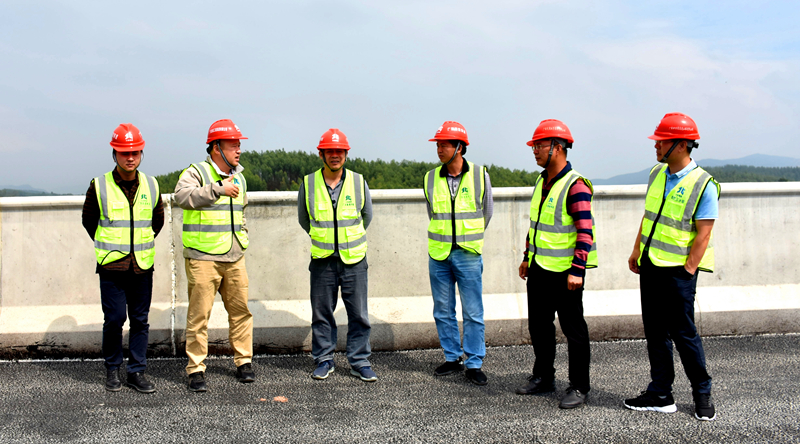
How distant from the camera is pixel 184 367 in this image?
575cm

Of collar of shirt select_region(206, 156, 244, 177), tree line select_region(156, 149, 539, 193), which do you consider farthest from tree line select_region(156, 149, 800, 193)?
collar of shirt select_region(206, 156, 244, 177)

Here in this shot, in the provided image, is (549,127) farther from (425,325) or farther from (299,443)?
(299,443)

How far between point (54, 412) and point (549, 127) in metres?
4.49

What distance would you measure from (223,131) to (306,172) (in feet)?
9.79

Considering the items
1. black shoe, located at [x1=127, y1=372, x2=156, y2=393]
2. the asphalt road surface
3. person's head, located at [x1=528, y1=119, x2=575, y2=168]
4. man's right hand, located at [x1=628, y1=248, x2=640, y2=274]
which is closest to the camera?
the asphalt road surface

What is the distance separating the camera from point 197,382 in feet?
16.9

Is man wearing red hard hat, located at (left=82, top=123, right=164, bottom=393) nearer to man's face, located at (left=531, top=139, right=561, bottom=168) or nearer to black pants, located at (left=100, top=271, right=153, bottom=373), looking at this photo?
black pants, located at (left=100, top=271, right=153, bottom=373)

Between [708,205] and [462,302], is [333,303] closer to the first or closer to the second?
[462,302]

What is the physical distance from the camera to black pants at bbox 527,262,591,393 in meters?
4.78

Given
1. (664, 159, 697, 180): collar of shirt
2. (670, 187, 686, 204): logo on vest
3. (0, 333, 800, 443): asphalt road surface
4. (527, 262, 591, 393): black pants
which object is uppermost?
(664, 159, 697, 180): collar of shirt

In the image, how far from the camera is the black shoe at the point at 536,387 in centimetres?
501

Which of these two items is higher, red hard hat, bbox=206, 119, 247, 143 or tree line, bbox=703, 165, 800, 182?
red hard hat, bbox=206, 119, 247, 143

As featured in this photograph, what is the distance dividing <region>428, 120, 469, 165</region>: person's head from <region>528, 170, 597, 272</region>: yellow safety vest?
3.33 feet

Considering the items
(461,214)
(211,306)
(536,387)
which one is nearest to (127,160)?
(211,306)
